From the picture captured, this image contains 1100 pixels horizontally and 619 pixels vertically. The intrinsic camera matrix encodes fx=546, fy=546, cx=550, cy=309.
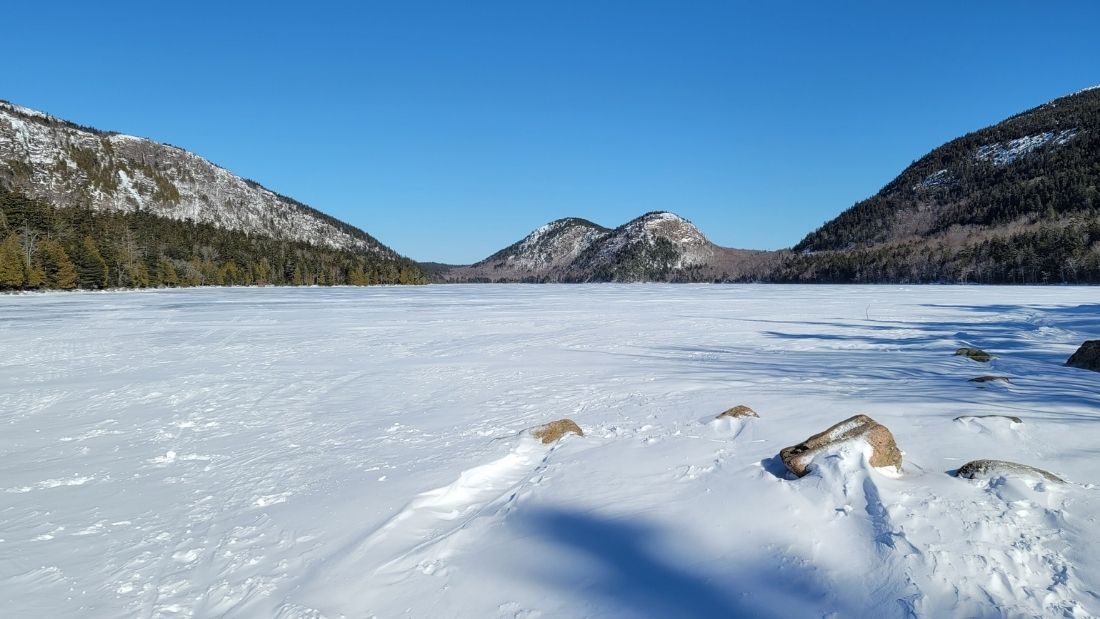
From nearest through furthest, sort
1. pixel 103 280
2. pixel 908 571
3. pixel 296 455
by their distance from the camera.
A: pixel 908 571
pixel 296 455
pixel 103 280

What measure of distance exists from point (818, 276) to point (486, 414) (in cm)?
14702

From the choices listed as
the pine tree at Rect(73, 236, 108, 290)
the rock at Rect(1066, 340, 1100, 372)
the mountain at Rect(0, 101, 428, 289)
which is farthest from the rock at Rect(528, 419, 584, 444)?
the pine tree at Rect(73, 236, 108, 290)

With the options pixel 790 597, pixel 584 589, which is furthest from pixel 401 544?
pixel 790 597

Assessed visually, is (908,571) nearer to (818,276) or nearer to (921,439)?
(921,439)

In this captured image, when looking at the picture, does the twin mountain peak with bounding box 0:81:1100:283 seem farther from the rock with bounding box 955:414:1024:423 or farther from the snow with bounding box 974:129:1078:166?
the rock with bounding box 955:414:1024:423

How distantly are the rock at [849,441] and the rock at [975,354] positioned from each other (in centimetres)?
986

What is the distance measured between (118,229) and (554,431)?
120 metres

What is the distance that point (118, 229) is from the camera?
97.9 metres

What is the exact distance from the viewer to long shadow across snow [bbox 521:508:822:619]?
3.58 m

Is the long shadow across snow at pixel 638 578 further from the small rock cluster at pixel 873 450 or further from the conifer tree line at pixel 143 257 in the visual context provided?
the conifer tree line at pixel 143 257

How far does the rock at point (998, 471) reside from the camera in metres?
4.86

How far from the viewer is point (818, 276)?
455 ft

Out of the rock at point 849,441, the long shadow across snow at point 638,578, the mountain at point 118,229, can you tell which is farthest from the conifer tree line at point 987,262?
the long shadow across snow at point 638,578

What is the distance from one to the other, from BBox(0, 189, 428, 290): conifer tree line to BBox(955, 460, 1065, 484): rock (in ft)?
275
